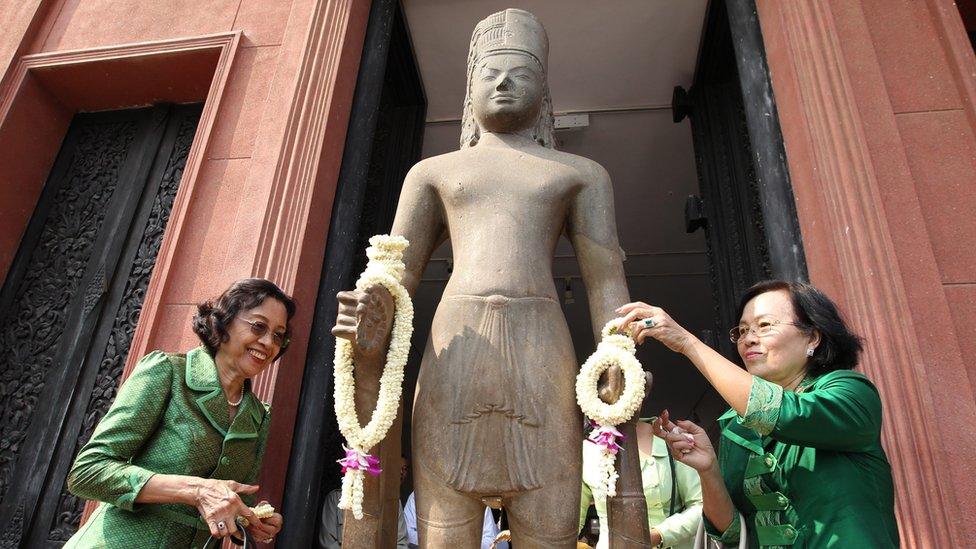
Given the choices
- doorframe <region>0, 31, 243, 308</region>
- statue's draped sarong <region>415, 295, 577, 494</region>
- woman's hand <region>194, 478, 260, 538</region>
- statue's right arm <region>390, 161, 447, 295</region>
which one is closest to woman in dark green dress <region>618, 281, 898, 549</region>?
statue's draped sarong <region>415, 295, 577, 494</region>

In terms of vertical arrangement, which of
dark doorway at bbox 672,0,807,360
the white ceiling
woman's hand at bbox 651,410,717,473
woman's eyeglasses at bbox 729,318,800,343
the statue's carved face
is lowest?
woman's hand at bbox 651,410,717,473

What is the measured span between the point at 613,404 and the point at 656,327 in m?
0.30

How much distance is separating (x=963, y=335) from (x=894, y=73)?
64.4 inches

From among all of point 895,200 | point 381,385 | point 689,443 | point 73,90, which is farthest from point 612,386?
point 73,90

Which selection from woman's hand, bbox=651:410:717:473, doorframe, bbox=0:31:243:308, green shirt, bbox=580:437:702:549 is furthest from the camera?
doorframe, bbox=0:31:243:308

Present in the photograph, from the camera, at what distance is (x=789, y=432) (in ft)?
6.07

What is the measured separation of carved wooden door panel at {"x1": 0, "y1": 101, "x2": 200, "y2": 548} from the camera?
12.9ft

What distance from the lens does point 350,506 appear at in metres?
2.06

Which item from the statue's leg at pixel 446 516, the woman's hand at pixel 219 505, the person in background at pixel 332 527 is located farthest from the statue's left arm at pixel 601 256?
the person in background at pixel 332 527

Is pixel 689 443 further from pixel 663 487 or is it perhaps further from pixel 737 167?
pixel 737 167

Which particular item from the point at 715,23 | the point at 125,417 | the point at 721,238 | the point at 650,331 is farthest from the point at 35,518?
the point at 715,23

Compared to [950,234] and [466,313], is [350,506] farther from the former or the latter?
[950,234]

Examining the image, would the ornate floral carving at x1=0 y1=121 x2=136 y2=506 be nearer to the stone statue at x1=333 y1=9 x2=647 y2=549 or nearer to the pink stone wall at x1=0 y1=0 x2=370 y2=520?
the pink stone wall at x1=0 y1=0 x2=370 y2=520

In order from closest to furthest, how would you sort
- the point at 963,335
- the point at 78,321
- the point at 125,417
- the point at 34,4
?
the point at 125,417 → the point at 963,335 → the point at 78,321 → the point at 34,4
